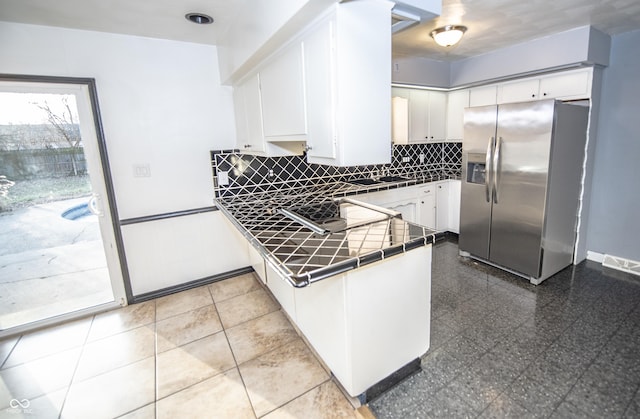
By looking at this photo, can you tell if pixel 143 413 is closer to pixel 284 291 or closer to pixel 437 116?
pixel 284 291

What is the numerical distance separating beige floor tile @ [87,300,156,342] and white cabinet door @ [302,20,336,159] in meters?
2.08

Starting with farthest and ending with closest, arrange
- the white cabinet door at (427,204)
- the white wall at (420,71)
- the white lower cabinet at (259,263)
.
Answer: the white cabinet door at (427,204)
the white wall at (420,71)
the white lower cabinet at (259,263)

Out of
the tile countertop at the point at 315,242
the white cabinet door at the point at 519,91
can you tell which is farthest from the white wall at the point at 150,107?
the white cabinet door at the point at 519,91

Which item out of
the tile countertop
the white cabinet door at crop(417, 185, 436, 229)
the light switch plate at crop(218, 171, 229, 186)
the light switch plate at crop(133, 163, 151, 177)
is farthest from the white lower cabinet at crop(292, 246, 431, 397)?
the white cabinet door at crop(417, 185, 436, 229)

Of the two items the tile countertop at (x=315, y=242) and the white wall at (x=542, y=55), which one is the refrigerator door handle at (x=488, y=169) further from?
the tile countertop at (x=315, y=242)

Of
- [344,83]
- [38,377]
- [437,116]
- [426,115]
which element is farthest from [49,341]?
[437,116]

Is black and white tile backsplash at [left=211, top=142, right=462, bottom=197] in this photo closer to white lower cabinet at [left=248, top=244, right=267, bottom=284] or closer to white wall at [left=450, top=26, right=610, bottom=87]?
white lower cabinet at [left=248, top=244, right=267, bottom=284]

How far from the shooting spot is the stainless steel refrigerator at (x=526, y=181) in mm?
2660

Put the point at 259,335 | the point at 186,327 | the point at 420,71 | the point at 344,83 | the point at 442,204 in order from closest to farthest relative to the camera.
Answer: the point at 344,83 → the point at 259,335 → the point at 186,327 → the point at 420,71 → the point at 442,204

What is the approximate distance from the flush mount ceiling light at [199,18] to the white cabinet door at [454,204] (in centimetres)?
327

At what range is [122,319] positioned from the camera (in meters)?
2.56

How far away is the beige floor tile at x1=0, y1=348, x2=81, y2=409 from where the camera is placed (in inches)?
71.9

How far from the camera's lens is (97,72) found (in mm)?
2414

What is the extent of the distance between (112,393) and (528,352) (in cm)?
258
